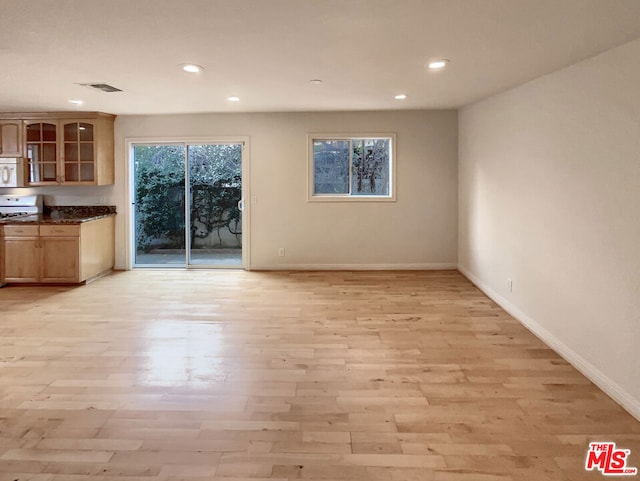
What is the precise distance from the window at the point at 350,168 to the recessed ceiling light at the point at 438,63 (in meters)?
2.87

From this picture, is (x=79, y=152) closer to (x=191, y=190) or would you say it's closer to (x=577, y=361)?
(x=191, y=190)

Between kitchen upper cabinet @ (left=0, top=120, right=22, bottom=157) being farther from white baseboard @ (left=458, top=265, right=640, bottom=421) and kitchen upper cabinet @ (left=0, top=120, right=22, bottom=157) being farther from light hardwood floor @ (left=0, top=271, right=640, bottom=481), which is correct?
white baseboard @ (left=458, top=265, right=640, bottom=421)

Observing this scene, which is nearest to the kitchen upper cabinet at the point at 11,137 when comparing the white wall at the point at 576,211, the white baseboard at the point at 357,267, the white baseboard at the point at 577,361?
the white baseboard at the point at 357,267

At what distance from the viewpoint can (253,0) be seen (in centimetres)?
243

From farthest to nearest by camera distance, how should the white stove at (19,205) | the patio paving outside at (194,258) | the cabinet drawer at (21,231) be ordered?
the patio paving outside at (194,258)
the white stove at (19,205)
the cabinet drawer at (21,231)

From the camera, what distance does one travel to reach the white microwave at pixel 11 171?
641cm

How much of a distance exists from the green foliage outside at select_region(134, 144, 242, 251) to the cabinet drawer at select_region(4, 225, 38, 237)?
1465 mm

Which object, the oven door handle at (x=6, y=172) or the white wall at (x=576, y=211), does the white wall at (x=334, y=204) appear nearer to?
the oven door handle at (x=6, y=172)

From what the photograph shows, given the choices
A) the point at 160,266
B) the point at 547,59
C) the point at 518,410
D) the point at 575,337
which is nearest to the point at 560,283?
the point at 575,337

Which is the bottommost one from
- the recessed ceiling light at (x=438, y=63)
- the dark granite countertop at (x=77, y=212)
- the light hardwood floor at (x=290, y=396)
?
the light hardwood floor at (x=290, y=396)

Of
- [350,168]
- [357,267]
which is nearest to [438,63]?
[350,168]

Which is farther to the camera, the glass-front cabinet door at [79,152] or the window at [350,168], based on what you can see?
the window at [350,168]

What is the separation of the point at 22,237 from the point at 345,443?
17.4ft

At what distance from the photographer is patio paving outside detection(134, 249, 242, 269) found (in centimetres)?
713
